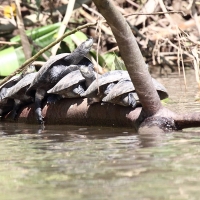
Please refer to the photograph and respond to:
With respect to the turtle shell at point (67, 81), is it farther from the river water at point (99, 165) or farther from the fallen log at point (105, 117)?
the river water at point (99, 165)

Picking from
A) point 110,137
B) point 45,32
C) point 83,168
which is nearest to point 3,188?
point 83,168

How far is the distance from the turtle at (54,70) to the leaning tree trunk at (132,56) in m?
0.92

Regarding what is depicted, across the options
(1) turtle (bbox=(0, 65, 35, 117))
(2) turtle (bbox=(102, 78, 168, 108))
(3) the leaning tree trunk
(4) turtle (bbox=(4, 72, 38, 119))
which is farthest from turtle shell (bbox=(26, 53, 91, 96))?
(3) the leaning tree trunk

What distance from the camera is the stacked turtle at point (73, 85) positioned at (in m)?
3.86

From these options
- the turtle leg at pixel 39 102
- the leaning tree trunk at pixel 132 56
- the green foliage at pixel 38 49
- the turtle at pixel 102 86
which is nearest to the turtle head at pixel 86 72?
the turtle at pixel 102 86

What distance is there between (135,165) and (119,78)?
4.50ft

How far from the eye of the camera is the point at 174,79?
7.52 meters

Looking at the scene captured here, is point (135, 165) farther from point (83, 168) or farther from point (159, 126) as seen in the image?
point (159, 126)

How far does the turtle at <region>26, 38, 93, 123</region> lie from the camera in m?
4.39

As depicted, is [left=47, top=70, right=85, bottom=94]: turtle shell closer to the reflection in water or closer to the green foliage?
the reflection in water

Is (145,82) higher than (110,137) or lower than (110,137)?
higher

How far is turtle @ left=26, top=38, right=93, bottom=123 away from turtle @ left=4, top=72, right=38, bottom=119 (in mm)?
62

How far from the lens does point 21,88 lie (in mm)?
4535

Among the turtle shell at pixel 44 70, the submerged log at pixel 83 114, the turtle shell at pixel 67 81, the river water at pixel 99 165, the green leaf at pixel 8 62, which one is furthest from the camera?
the green leaf at pixel 8 62
